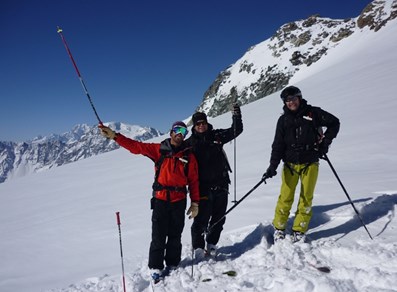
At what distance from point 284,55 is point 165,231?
360 ft

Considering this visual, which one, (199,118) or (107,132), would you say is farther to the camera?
(199,118)

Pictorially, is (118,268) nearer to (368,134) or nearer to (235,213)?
(235,213)

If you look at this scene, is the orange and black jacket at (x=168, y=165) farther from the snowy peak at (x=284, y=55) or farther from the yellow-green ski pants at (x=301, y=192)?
the snowy peak at (x=284, y=55)

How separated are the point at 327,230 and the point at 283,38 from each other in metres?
119

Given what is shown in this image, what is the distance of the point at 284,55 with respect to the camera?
345ft

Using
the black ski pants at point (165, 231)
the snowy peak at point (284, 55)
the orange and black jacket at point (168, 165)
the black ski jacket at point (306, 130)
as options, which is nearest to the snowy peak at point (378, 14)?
the snowy peak at point (284, 55)

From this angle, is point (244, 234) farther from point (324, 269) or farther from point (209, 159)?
point (324, 269)

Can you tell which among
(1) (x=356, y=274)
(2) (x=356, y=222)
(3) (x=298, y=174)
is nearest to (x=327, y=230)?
(2) (x=356, y=222)

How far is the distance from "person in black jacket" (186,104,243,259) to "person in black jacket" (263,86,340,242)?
877 millimetres

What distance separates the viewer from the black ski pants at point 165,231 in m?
4.82

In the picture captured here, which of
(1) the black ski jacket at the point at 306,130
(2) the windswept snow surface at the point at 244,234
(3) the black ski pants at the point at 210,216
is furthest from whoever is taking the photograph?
(3) the black ski pants at the point at 210,216

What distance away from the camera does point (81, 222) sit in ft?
32.1

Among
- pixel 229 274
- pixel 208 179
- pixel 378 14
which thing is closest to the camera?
pixel 229 274

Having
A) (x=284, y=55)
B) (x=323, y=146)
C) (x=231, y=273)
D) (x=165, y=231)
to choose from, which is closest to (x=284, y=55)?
(x=284, y=55)
